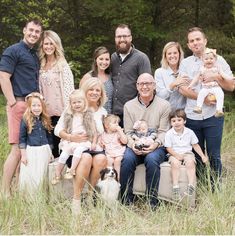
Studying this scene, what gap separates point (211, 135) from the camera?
17.9 feet

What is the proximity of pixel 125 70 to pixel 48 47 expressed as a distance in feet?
3.15

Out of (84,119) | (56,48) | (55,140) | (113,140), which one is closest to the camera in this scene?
(84,119)

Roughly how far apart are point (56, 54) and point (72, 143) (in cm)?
111

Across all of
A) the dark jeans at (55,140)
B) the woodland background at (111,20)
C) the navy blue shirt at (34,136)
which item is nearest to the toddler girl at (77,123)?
the navy blue shirt at (34,136)

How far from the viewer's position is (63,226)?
433 centimetres

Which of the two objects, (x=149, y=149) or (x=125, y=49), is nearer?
(x=149, y=149)

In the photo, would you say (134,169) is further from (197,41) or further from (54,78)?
(197,41)

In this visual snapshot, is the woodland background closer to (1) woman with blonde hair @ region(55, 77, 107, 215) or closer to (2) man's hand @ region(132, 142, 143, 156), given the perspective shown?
(1) woman with blonde hair @ region(55, 77, 107, 215)

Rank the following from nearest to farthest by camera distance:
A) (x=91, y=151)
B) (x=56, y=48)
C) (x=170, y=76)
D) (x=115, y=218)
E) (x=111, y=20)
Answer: (x=115, y=218), (x=91, y=151), (x=56, y=48), (x=170, y=76), (x=111, y=20)

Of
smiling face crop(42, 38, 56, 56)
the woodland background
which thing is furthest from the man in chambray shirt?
the woodland background

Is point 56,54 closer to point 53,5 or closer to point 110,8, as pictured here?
point 110,8

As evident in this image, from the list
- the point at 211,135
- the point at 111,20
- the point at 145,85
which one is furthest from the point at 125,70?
the point at 111,20

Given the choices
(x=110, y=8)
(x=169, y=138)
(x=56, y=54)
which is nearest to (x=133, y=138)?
(x=169, y=138)

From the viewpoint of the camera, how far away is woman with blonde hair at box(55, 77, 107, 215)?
5117 millimetres
